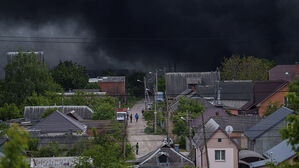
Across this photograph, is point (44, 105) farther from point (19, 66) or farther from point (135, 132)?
point (135, 132)

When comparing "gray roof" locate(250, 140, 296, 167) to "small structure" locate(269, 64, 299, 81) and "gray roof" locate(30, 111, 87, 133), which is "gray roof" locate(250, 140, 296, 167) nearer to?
"gray roof" locate(30, 111, 87, 133)

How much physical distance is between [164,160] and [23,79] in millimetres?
31924

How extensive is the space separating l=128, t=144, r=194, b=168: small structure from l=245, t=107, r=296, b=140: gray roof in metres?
6.92

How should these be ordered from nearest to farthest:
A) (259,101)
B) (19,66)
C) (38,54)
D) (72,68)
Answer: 1. (259,101)
2. (19,66)
3. (38,54)
4. (72,68)

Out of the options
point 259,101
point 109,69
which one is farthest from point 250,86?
point 109,69

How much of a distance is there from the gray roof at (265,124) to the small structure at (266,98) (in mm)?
11849

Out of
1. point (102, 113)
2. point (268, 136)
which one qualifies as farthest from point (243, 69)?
point (268, 136)

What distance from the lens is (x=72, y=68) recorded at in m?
71.5

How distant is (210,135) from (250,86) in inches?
947

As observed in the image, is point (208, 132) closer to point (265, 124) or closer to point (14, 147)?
point (265, 124)

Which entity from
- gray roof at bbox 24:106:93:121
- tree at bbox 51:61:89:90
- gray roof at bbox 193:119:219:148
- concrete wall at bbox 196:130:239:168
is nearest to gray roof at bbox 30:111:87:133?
gray roof at bbox 24:106:93:121

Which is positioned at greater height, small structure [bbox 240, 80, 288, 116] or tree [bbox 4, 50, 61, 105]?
tree [bbox 4, 50, 61, 105]

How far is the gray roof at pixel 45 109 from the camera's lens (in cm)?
4494

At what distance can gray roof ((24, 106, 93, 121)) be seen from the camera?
44.9 metres
